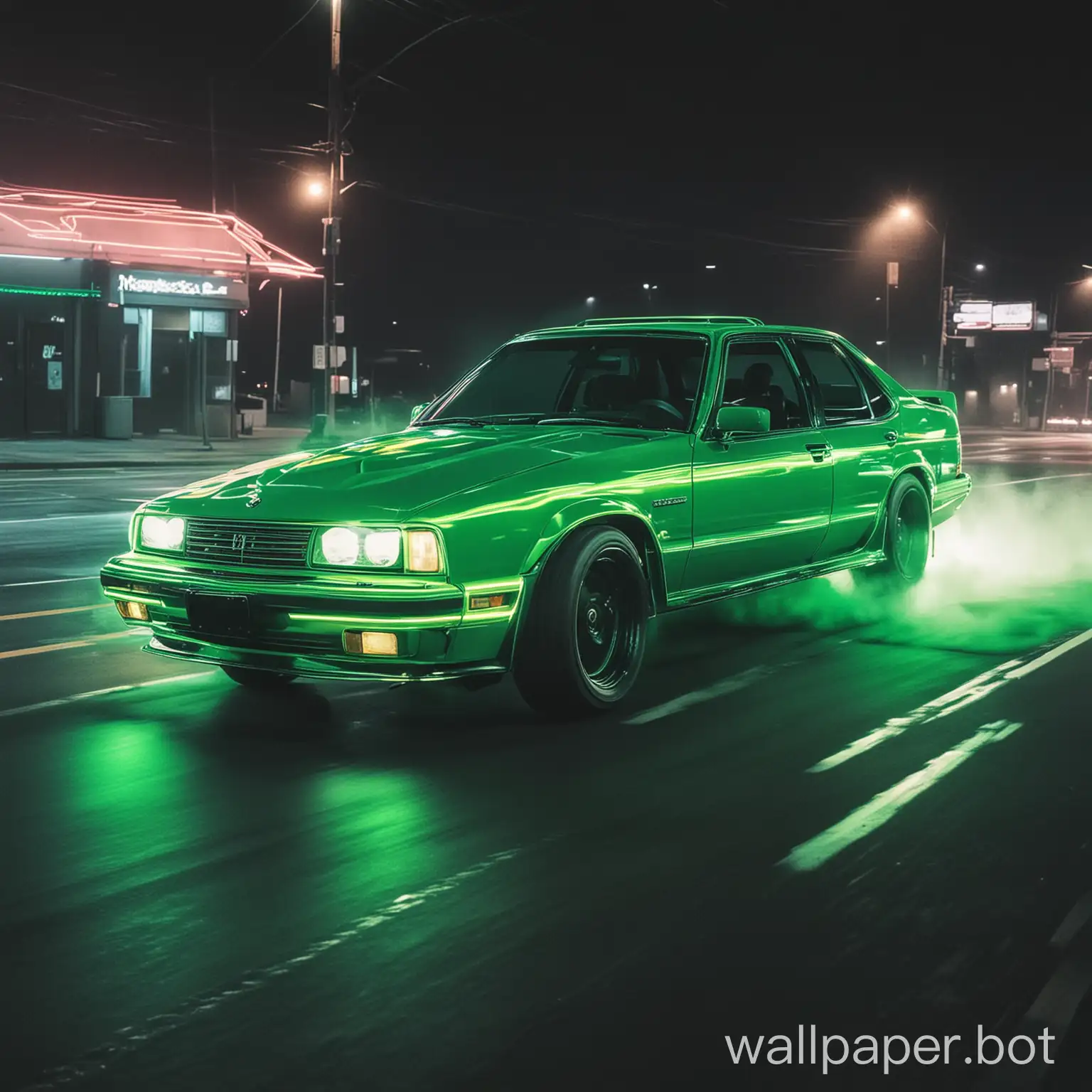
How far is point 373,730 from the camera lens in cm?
654

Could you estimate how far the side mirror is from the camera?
7.61 meters

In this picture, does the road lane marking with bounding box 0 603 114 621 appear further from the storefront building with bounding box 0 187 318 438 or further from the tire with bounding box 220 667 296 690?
the storefront building with bounding box 0 187 318 438

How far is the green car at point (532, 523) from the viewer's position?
6.18 meters

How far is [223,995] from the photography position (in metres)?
3.70

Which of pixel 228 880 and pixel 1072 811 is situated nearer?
pixel 228 880

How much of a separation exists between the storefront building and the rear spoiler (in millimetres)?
24957

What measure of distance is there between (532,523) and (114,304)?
1248 inches

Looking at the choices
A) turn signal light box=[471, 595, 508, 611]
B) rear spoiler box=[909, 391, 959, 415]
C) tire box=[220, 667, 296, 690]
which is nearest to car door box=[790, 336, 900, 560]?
rear spoiler box=[909, 391, 959, 415]

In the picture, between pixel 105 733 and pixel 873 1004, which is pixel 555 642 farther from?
pixel 873 1004

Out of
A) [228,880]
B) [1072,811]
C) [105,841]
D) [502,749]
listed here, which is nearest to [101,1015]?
[228,880]

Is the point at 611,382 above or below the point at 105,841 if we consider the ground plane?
above

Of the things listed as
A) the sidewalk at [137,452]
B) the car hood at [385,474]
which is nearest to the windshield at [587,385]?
the car hood at [385,474]

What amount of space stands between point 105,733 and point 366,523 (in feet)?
4.64

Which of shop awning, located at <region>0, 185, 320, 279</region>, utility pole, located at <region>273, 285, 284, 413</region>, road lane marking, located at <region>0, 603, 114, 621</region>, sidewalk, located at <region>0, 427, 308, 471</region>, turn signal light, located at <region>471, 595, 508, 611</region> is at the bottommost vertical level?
road lane marking, located at <region>0, 603, 114, 621</region>
